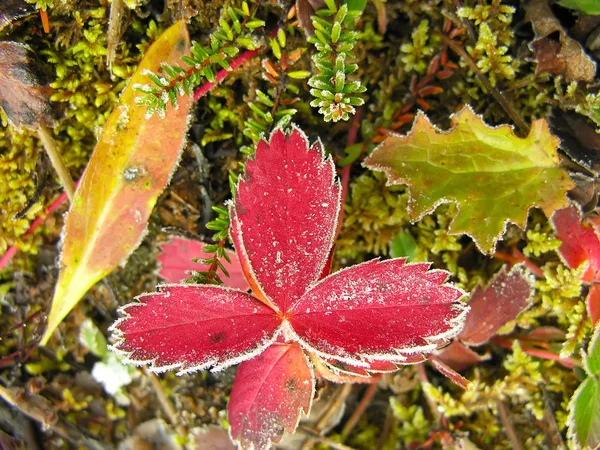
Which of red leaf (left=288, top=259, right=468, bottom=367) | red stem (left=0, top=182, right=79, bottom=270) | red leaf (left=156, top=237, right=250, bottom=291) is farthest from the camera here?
red stem (left=0, top=182, right=79, bottom=270)

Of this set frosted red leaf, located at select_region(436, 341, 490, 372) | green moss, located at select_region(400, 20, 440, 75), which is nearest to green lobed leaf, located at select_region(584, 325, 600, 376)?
frosted red leaf, located at select_region(436, 341, 490, 372)

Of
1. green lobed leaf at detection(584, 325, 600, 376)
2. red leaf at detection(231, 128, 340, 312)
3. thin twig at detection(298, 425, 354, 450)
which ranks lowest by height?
thin twig at detection(298, 425, 354, 450)

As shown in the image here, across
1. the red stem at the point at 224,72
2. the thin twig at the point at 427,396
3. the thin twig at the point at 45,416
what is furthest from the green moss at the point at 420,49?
the thin twig at the point at 45,416

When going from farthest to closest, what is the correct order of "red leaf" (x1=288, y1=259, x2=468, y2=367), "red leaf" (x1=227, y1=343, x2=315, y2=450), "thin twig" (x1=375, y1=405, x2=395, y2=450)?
"thin twig" (x1=375, y1=405, x2=395, y2=450) < "red leaf" (x1=227, y1=343, x2=315, y2=450) < "red leaf" (x1=288, y1=259, x2=468, y2=367)

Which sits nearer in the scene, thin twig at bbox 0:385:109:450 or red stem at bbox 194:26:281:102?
red stem at bbox 194:26:281:102

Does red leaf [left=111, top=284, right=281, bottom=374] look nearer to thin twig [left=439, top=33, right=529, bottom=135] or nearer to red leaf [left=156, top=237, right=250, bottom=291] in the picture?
red leaf [left=156, top=237, right=250, bottom=291]

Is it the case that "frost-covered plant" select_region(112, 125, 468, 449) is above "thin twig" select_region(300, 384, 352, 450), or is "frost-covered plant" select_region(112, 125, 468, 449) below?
above

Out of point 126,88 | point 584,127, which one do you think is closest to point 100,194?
point 126,88

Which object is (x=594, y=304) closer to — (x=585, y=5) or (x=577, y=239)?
(x=577, y=239)
